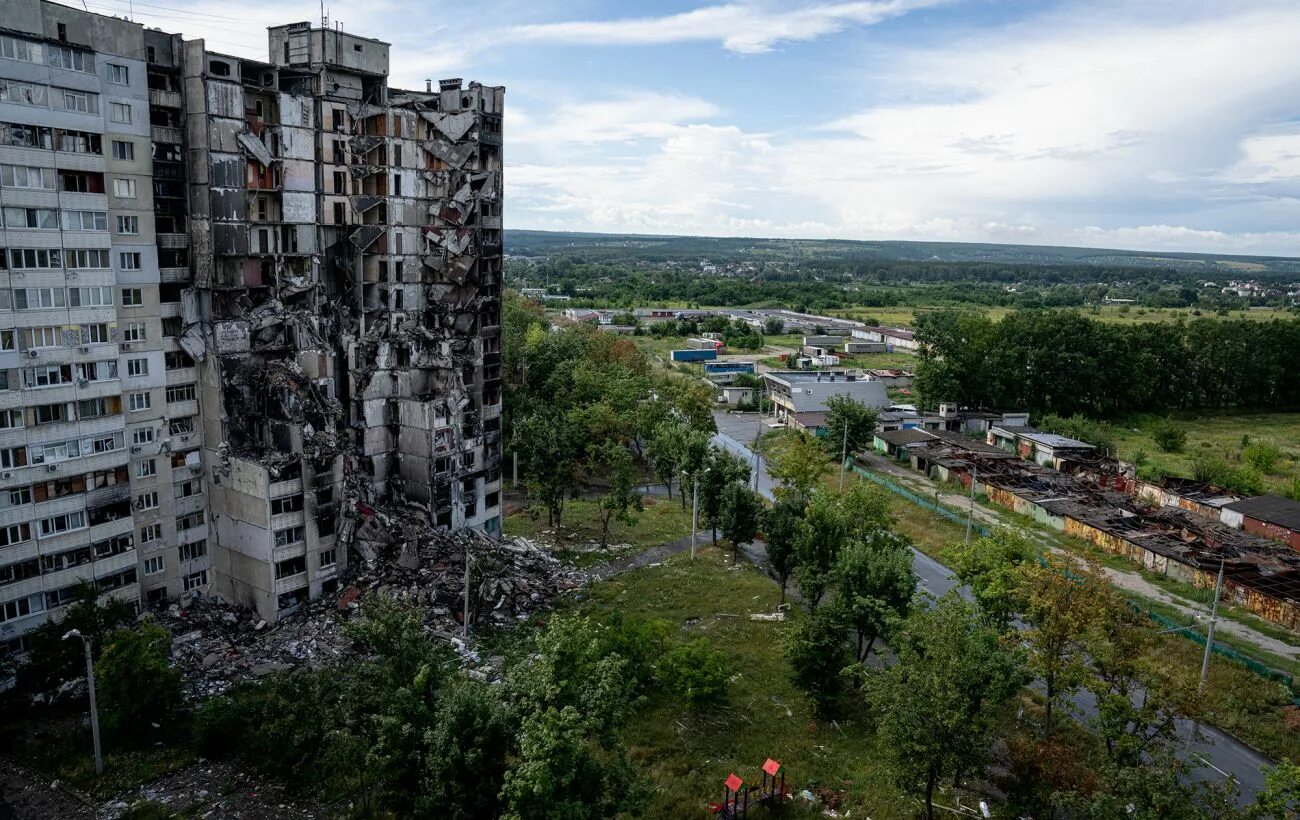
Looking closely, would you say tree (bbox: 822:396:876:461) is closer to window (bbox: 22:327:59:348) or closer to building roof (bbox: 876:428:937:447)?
building roof (bbox: 876:428:937:447)

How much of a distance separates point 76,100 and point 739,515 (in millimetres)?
36328

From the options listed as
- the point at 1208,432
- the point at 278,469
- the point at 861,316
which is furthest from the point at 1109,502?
the point at 861,316

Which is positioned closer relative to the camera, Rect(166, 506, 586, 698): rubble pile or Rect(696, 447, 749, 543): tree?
Rect(166, 506, 586, 698): rubble pile

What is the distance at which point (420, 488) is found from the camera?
145 feet

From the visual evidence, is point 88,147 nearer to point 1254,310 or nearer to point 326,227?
point 326,227

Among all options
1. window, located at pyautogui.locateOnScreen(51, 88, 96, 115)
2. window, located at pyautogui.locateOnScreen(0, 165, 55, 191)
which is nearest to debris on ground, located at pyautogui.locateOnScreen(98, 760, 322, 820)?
window, located at pyautogui.locateOnScreen(0, 165, 55, 191)

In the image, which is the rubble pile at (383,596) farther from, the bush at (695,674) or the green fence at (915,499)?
the green fence at (915,499)

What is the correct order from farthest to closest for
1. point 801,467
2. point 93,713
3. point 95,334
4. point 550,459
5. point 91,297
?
point 801,467, point 550,459, point 95,334, point 91,297, point 93,713

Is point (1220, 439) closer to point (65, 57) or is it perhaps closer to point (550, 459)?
point (550, 459)

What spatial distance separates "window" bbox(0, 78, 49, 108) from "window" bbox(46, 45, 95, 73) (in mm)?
1144

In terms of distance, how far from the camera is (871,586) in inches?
1292

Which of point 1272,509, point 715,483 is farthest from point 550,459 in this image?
point 1272,509

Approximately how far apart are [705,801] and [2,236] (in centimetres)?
3158

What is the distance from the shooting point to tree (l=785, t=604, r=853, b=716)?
31484mm
